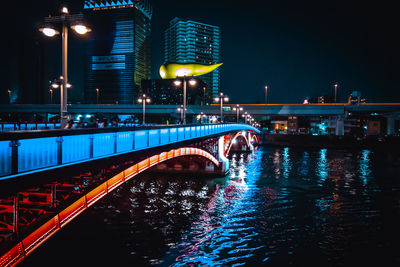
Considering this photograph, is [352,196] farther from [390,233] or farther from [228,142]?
[228,142]

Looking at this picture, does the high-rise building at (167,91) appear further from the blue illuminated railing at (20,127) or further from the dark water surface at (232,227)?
the blue illuminated railing at (20,127)

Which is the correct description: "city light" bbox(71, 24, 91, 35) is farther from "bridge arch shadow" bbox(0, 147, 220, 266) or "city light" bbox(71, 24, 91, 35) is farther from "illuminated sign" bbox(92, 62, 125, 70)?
"illuminated sign" bbox(92, 62, 125, 70)

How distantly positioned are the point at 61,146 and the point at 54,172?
766mm

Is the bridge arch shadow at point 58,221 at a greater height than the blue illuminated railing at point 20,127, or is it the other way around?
the blue illuminated railing at point 20,127

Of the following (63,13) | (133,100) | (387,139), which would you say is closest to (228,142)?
(63,13)

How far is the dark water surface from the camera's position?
15.1 meters

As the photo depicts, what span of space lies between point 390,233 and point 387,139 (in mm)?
69821

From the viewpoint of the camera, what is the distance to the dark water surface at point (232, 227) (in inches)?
594

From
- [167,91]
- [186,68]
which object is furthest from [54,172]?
[167,91]

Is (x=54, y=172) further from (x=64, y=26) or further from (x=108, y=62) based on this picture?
(x=108, y=62)

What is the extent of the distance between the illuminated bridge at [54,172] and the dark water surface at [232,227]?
5.27m

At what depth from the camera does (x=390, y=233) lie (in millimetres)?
18672

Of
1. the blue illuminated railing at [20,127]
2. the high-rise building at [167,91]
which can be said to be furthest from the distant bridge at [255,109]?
the high-rise building at [167,91]

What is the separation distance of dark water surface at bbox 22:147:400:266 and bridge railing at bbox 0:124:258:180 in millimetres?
6649
